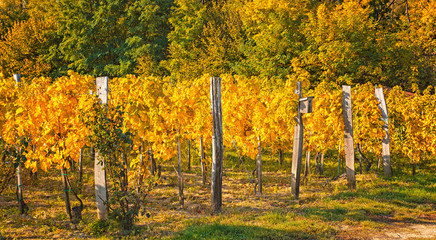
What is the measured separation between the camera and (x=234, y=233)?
17.0 ft

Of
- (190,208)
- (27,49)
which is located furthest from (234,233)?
(27,49)

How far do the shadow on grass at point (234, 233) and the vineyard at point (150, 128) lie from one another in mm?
967

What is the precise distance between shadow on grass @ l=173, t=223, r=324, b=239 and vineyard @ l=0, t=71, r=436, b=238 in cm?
97

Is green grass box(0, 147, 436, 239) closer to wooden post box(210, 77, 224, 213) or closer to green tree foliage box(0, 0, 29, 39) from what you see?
wooden post box(210, 77, 224, 213)

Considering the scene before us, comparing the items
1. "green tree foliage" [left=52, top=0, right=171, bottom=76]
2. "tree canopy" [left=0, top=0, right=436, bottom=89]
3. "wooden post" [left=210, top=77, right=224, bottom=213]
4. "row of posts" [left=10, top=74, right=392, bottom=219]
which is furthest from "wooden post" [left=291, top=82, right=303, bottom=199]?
"green tree foliage" [left=52, top=0, right=171, bottom=76]

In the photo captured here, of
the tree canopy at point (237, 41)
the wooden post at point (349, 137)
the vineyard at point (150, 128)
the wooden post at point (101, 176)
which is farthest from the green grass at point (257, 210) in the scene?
the tree canopy at point (237, 41)

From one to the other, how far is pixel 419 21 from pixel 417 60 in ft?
17.2

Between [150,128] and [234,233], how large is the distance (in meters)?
3.25

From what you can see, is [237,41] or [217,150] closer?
[217,150]

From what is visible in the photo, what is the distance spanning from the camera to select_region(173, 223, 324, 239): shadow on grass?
16.6 feet

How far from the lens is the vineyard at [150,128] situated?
19.0 feet

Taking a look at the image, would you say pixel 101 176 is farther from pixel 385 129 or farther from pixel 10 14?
pixel 10 14

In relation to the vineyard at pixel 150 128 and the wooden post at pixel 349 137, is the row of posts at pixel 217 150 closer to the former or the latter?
the wooden post at pixel 349 137

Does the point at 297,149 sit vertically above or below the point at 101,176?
above
